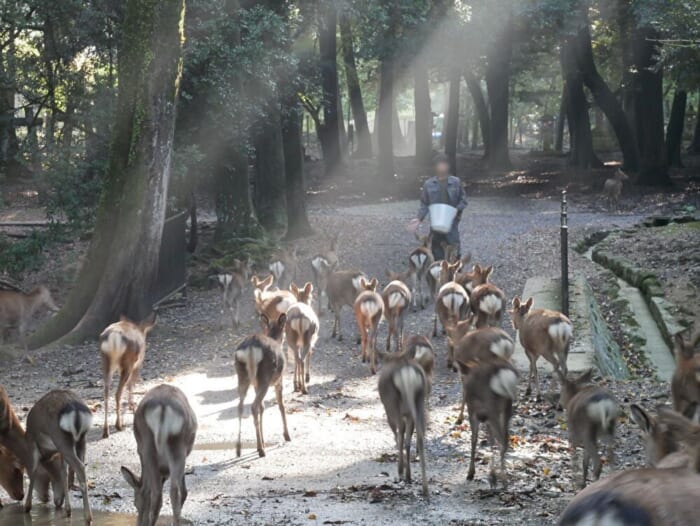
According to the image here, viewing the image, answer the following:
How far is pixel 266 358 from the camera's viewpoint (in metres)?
10.2

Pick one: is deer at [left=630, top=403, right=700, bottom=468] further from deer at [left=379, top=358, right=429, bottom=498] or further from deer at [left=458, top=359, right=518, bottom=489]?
deer at [left=379, top=358, right=429, bottom=498]

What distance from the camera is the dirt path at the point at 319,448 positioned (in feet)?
26.5

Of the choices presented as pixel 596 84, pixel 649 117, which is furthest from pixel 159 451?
pixel 596 84

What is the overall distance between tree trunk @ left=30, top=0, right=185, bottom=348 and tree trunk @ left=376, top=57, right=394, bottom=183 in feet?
73.3

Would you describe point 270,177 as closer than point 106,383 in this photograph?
No

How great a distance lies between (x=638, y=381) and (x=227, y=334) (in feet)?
20.4

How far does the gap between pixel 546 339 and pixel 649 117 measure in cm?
2635

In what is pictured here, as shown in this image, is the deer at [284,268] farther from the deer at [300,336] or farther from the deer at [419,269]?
the deer at [300,336]

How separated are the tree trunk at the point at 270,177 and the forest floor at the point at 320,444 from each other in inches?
213

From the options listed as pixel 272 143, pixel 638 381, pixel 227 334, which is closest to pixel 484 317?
pixel 638 381

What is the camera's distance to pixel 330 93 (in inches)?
1441

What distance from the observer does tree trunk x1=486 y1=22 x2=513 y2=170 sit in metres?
38.8

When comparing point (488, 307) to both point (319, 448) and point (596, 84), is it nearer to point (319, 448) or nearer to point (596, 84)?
point (319, 448)

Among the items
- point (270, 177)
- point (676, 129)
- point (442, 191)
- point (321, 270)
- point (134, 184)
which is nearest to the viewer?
point (134, 184)
